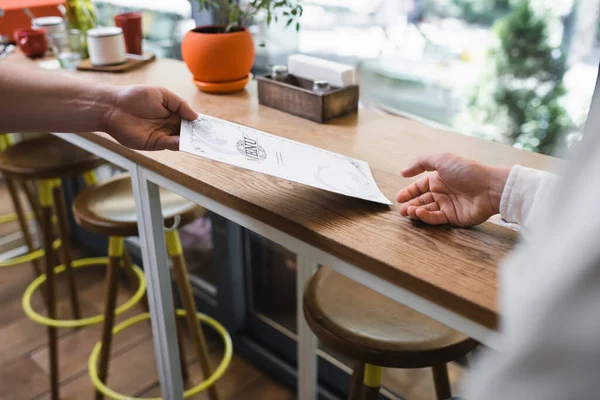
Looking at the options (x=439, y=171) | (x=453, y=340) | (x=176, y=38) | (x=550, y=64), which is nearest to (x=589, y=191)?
(x=439, y=171)

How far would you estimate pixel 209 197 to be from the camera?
1024 mm

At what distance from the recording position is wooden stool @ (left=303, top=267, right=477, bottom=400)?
0.98m

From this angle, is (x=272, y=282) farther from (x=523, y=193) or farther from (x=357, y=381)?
(x=523, y=193)

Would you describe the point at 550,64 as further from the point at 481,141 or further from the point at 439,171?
the point at 439,171

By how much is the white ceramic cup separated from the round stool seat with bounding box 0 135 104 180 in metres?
0.31

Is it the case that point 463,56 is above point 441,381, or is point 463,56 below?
above

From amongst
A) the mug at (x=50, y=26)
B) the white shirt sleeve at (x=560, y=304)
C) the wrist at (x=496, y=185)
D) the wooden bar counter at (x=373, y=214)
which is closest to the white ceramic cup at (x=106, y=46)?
the mug at (x=50, y=26)

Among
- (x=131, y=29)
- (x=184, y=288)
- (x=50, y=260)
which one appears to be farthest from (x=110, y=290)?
(x=131, y=29)

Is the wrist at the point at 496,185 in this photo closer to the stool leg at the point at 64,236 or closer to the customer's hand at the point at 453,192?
the customer's hand at the point at 453,192

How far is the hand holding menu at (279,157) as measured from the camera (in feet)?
2.97

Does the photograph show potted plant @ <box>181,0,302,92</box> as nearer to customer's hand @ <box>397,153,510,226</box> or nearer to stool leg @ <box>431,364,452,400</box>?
customer's hand @ <box>397,153,510,226</box>

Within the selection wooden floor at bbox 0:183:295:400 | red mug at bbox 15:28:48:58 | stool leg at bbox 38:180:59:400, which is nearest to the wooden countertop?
stool leg at bbox 38:180:59:400

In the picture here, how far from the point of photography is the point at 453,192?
88 centimetres

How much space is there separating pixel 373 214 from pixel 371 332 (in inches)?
10.2
